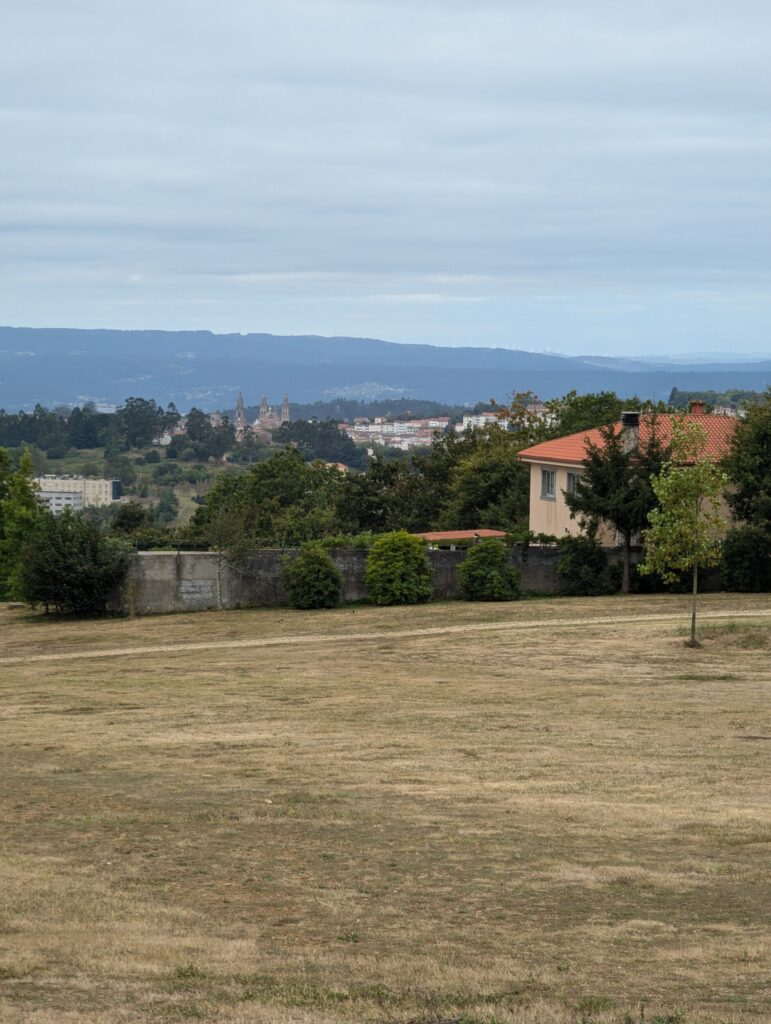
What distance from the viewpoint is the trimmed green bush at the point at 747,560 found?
3997 centimetres

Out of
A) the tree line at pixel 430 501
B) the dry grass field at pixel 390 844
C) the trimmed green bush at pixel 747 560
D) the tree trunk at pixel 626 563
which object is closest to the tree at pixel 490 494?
the tree line at pixel 430 501

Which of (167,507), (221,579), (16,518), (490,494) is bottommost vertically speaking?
(221,579)

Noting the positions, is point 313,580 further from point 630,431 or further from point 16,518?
point 16,518

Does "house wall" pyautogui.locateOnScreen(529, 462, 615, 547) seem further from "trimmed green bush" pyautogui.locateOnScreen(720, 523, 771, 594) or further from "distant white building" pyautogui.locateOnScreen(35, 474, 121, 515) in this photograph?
"distant white building" pyautogui.locateOnScreen(35, 474, 121, 515)

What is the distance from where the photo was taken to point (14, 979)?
30.2 feet

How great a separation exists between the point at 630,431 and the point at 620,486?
4.31 m

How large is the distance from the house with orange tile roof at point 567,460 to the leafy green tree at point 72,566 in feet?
49.9

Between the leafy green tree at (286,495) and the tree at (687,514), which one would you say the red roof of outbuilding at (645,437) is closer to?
the tree at (687,514)

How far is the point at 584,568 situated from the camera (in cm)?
4122

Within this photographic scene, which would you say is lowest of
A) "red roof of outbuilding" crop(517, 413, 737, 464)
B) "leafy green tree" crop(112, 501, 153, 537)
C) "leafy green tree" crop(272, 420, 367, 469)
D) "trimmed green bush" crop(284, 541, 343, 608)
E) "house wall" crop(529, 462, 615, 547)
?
"trimmed green bush" crop(284, 541, 343, 608)

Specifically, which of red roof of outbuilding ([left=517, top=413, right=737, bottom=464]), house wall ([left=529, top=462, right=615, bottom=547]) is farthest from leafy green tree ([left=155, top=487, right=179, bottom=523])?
red roof of outbuilding ([left=517, top=413, right=737, bottom=464])

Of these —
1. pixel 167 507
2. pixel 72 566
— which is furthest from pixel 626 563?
pixel 167 507

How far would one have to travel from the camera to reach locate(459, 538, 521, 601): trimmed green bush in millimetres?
40344

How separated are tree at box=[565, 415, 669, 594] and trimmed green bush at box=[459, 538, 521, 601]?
2827mm
